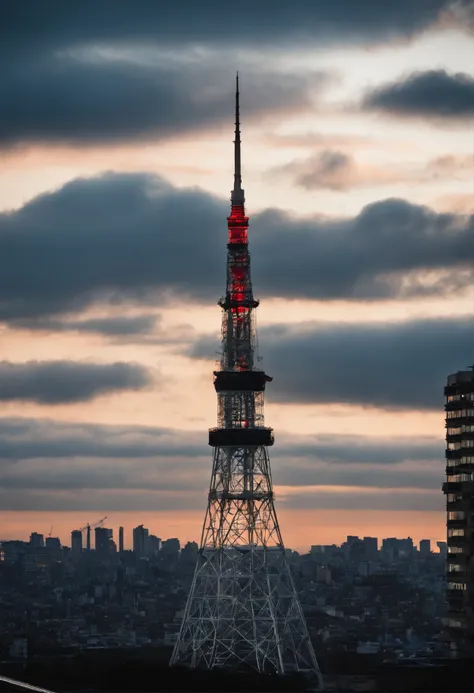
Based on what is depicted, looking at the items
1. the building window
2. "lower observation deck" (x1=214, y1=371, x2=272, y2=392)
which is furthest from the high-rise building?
"lower observation deck" (x1=214, y1=371, x2=272, y2=392)

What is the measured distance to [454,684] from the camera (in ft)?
308

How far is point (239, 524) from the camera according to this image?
153 metres

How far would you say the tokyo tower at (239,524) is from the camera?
149375 mm

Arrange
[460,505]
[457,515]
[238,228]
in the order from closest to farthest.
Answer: [460,505] → [457,515] → [238,228]

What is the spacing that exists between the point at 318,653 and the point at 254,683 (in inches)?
1732

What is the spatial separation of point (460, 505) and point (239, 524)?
27607 millimetres

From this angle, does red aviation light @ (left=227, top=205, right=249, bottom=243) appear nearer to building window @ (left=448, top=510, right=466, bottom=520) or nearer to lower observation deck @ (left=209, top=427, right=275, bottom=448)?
lower observation deck @ (left=209, top=427, right=275, bottom=448)

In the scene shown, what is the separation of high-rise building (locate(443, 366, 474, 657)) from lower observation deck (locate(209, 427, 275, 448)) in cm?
1656

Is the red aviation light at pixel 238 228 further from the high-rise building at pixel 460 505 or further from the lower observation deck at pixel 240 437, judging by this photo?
the high-rise building at pixel 460 505

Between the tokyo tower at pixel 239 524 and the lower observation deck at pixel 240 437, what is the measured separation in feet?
0.22

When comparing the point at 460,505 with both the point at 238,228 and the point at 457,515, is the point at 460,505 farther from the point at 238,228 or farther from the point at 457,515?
the point at 238,228

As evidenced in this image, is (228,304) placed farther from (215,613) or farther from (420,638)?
(420,638)

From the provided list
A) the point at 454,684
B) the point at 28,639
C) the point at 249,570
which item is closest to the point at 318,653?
the point at 249,570

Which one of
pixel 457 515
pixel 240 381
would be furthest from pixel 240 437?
pixel 457 515
